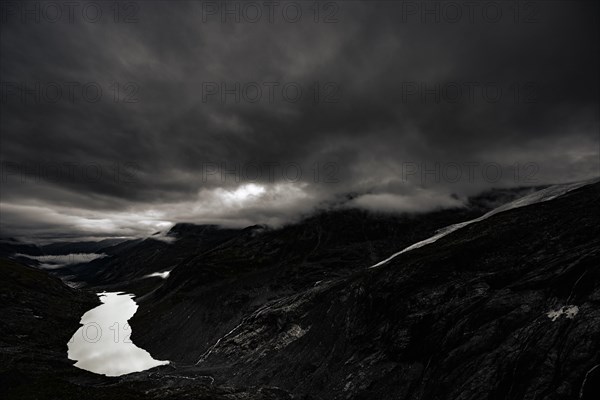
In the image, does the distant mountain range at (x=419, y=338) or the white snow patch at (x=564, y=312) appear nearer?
the distant mountain range at (x=419, y=338)

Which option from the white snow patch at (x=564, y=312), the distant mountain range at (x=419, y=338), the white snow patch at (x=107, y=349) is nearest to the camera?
the distant mountain range at (x=419, y=338)

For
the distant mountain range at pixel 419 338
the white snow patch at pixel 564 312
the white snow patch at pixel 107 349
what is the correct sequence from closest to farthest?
the distant mountain range at pixel 419 338 < the white snow patch at pixel 564 312 < the white snow patch at pixel 107 349

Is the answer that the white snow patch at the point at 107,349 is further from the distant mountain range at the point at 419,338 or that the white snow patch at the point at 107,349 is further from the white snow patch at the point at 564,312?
the white snow patch at the point at 564,312

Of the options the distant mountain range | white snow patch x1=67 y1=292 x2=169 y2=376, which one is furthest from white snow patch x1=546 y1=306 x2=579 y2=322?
white snow patch x1=67 y1=292 x2=169 y2=376

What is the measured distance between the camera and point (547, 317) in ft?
127

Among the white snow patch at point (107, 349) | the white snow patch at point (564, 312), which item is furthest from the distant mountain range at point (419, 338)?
the white snow patch at point (107, 349)

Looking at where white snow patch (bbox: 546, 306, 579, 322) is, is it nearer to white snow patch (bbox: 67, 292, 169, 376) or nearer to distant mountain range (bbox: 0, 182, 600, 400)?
distant mountain range (bbox: 0, 182, 600, 400)

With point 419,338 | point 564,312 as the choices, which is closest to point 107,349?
point 419,338

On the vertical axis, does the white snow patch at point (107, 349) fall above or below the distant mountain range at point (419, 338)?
below

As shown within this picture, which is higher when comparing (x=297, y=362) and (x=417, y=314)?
(x=417, y=314)

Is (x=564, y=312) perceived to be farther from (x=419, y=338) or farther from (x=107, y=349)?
(x=107, y=349)

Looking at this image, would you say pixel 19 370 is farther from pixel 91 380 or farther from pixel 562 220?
pixel 562 220

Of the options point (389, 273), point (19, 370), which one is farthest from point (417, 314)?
point (19, 370)

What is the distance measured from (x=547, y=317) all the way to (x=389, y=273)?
3236cm
